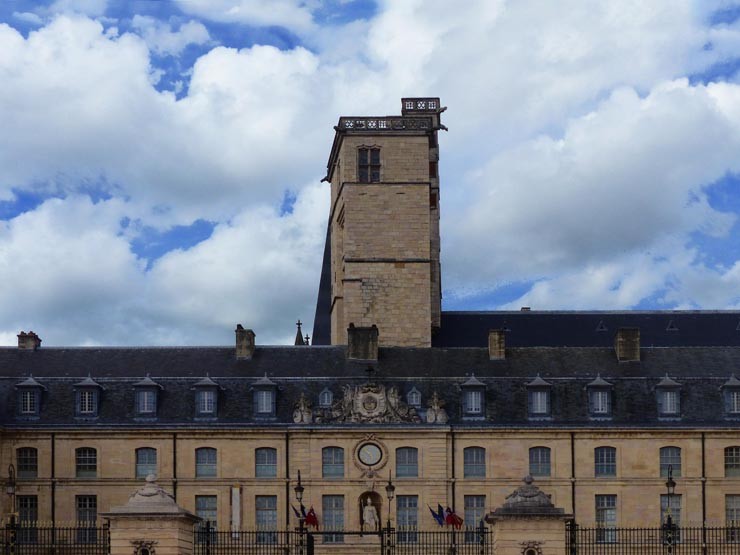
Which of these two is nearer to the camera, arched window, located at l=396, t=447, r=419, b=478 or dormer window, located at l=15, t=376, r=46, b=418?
arched window, located at l=396, t=447, r=419, b=478

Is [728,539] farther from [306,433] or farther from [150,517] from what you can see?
[150,517]

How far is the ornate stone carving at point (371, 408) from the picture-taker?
74.1 meters

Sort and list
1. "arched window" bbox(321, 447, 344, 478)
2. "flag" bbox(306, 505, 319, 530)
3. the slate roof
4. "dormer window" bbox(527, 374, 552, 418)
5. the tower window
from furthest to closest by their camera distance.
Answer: the tower window < "dormer window" bbox(527, 374, 552, 418) < the slate roof < "arched window" bbox(321, 447, 344, 478) < "flag" bbox(306, 505, 319, 530)

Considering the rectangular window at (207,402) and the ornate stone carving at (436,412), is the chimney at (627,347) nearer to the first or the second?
the ornate stone carving at (436,412)

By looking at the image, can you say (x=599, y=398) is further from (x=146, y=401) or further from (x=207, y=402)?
(x=146, y=401)

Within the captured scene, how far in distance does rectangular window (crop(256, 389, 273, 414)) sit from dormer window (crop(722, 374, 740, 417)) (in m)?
19.1

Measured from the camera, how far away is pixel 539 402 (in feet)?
245

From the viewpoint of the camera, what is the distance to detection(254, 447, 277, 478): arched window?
73.9 metres

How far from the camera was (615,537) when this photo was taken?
70.8 meters

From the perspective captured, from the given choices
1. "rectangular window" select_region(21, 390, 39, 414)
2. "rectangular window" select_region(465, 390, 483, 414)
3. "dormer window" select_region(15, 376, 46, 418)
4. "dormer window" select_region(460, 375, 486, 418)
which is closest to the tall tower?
"dormer window" select_region(460, 375, 486, 418)

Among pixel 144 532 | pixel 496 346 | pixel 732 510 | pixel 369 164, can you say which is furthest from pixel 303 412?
pixel 144 532

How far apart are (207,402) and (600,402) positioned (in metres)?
16.6

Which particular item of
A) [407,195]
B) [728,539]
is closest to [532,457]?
[728,539]

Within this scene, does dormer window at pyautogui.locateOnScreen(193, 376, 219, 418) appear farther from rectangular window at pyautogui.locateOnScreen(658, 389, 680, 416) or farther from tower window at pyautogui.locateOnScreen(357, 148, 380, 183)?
rectangular window at pyautogui.locateOnScreen(658, 389, 680, 416)
